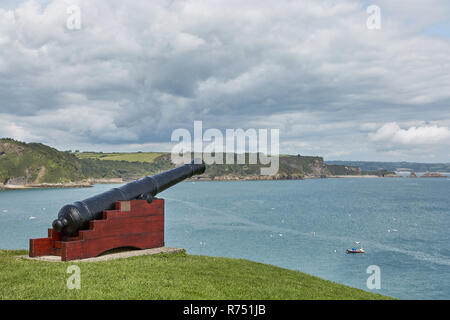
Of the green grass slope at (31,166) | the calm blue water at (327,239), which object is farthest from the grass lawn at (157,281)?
the green grass slope at (31,166)

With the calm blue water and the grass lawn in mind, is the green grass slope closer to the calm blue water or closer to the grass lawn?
the calm blue water

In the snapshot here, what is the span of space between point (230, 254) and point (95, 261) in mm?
25169

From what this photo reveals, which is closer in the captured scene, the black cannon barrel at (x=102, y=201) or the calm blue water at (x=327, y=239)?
the black cannon barrel at (x=102, y=201)

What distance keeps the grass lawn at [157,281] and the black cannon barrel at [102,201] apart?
104 cm

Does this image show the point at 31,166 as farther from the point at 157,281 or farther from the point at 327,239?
the point at 157,281

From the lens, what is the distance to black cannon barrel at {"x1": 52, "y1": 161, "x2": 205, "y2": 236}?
993 centimetres

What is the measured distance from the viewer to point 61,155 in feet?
627

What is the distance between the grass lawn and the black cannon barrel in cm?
104

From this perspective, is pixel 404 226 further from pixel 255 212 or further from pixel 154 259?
pixel 154 259

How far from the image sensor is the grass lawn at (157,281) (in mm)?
6477

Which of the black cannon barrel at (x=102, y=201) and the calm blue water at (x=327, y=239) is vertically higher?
the black cannon barrel at (x=102, y=201)

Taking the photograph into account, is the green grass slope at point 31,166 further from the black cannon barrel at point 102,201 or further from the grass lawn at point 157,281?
the grass lawn at point 157,281
